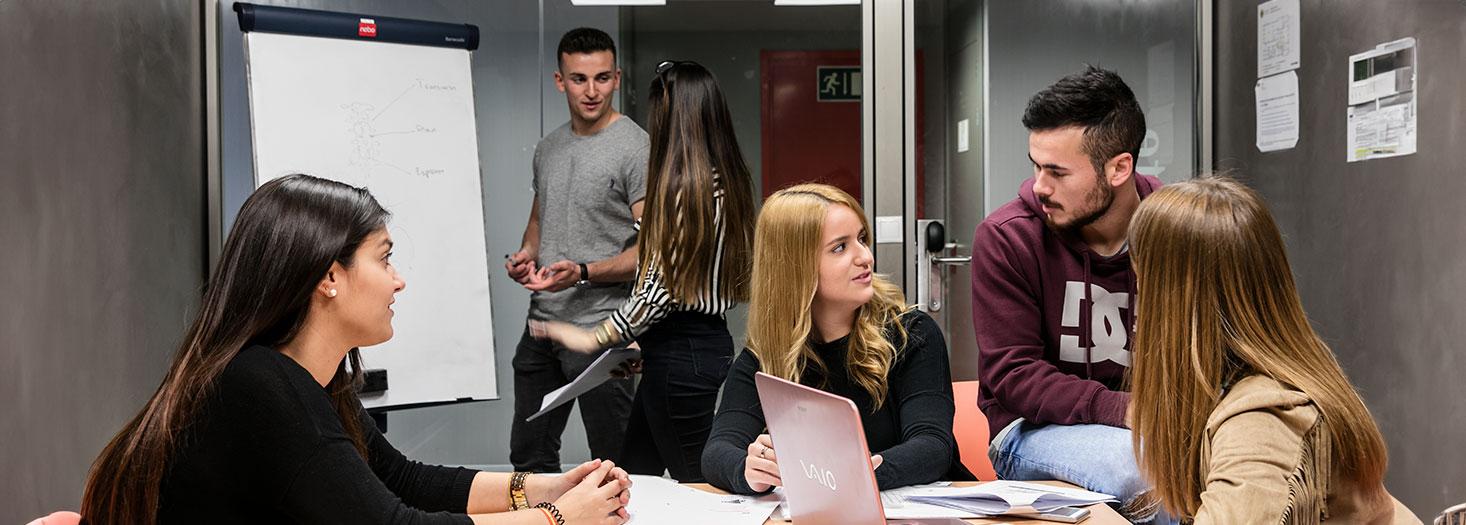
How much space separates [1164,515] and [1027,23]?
2108mm

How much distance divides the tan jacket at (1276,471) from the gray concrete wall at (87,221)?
2414 mm

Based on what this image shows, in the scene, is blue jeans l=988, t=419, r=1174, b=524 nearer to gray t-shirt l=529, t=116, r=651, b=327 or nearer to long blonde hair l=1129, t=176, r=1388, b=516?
long blonde hair l=1129, t=176, r=1388, b=516

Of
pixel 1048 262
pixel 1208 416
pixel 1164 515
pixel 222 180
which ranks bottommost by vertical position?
pixel 1164 515

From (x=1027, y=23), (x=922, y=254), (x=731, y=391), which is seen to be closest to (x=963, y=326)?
(x=922, y=254)

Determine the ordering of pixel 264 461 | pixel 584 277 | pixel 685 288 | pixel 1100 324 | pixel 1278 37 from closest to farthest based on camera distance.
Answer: pixel 264 461 < pixel 1100 324 < pixel 685 288 < pixel 1278 37 < pixel 584 277

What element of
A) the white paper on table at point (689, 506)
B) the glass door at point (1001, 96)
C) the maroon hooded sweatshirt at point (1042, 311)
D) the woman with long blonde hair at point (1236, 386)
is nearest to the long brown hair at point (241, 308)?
the white paper on table at point (689, 506)

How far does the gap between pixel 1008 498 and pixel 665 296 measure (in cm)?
141

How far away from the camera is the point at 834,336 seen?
83.2 inches

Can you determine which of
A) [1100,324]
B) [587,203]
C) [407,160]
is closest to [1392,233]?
[1100,324]

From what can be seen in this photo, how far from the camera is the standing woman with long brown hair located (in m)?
2.76

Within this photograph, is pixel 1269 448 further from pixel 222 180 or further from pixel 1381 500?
pixel 222 180

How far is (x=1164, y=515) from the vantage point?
1.77 m

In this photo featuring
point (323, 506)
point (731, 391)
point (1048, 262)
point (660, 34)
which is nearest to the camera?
point (323, 506)

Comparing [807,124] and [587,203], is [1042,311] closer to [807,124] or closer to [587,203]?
[807,124]
